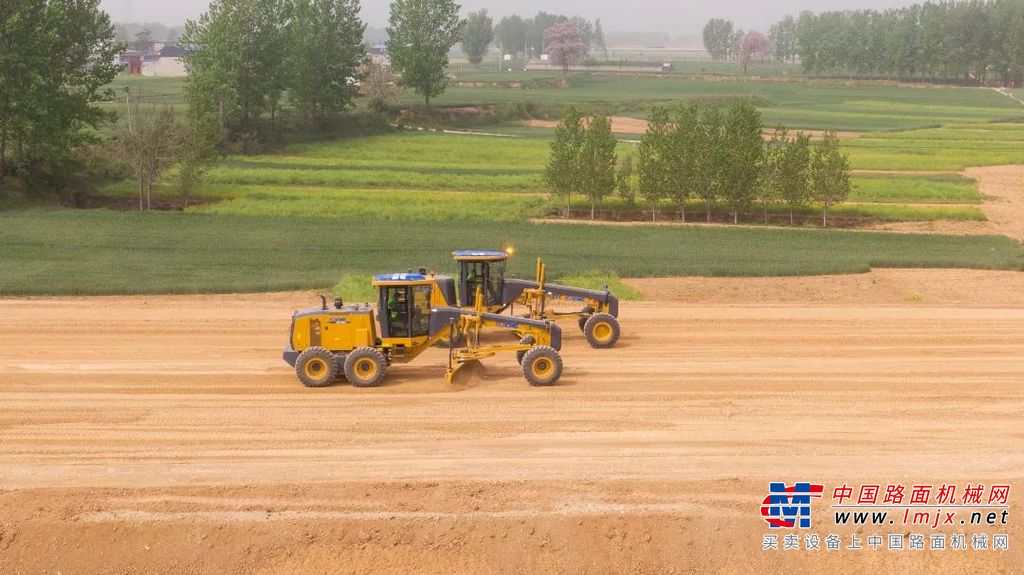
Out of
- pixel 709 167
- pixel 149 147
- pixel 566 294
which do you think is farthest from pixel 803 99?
pixel 566 294

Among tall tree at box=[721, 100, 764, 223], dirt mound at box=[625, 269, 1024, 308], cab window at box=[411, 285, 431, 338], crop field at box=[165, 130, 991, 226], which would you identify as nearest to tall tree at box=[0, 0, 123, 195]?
crop field at box=[165, 130, 991, 226]

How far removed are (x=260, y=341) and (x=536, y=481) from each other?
1189 centimetres

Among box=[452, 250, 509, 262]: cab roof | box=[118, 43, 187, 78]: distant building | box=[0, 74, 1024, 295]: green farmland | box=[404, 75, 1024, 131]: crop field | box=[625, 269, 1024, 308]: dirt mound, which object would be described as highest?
box=[118, 43, 187, 78]: distant building

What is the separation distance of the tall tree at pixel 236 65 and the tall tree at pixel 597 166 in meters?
25.2

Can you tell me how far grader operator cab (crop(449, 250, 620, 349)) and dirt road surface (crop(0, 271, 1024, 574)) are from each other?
2.88 feet

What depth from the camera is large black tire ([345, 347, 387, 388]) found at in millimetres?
21469

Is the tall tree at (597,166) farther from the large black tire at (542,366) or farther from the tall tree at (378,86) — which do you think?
the tall tree at (378,86)

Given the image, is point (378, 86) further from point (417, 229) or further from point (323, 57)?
point (417, 229)

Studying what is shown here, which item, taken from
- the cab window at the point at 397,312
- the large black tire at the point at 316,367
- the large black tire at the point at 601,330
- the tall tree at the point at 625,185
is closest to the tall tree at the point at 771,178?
the tall tree at the point at 625,185

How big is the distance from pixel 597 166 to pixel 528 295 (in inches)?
1005

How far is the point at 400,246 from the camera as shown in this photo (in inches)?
1578

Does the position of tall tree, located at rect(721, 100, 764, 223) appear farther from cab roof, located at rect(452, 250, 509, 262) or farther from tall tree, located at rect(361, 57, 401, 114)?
tall tree, located at rect(361, 57, 401, 114)

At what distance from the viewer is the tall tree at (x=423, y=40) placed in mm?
90312

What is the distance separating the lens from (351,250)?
39562mm
